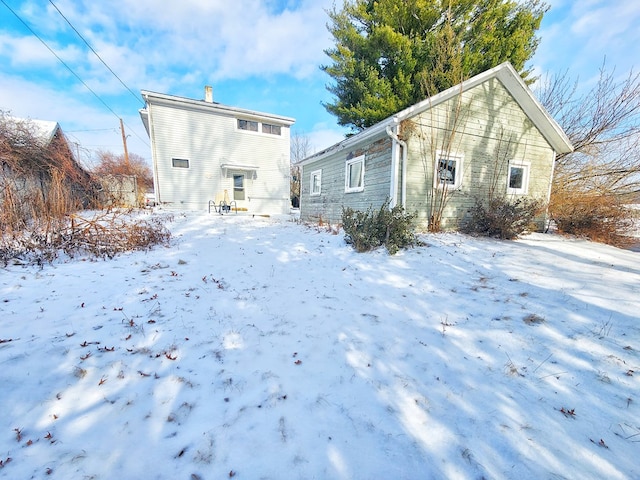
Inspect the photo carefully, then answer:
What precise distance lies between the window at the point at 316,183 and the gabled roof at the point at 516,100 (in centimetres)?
216

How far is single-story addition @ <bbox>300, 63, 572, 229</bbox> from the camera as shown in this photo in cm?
746

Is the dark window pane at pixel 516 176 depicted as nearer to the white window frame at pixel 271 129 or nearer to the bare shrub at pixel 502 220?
the bare shrub at pixel 502 220

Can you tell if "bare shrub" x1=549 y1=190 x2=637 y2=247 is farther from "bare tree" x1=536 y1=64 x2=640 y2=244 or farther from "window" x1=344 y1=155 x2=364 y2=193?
"window" x1=344 y1=155 x2=364 y2=193

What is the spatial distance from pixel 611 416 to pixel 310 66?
16.2m

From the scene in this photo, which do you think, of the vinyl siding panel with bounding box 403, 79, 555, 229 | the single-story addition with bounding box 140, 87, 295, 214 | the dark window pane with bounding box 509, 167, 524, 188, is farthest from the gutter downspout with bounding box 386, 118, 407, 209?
the single-story addition with bounding box 140, 87, 295, 214

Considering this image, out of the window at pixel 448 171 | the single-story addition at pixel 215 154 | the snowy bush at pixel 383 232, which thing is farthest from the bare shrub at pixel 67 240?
the single-story addition at pixel 215 154

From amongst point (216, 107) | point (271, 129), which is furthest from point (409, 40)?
point (216, 107)

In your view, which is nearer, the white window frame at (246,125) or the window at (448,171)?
the window at (448,171)

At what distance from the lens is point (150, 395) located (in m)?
1.88

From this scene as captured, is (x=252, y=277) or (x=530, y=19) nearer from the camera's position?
(x=252, y=277)

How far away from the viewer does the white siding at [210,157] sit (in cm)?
1320

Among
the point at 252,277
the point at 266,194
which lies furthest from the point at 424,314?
the point at 266,194

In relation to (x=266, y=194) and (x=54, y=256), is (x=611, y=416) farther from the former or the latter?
(x=266, y=194)

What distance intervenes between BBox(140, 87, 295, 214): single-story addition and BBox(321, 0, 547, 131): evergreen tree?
504 cm
